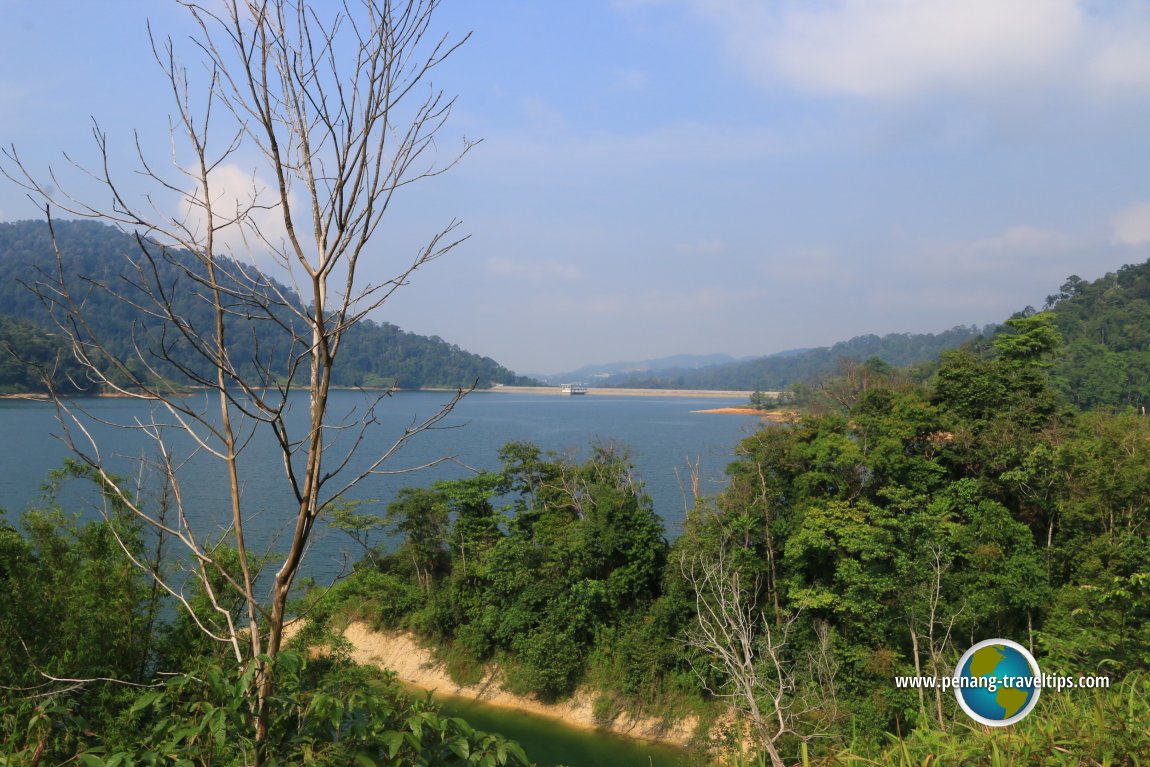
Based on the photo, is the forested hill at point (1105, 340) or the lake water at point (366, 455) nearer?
the lake water at point (366, 455)

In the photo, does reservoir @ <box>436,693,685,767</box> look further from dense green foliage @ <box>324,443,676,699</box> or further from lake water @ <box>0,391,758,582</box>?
lake water @ <box>0,391,758,582</box>

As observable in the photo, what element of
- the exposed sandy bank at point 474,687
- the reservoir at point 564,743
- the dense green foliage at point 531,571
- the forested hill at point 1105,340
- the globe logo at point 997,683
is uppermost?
the forested hill at point 1105,340

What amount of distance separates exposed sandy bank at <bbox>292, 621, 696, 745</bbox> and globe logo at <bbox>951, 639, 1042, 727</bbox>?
1080 cm

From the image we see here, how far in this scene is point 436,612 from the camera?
1473 centimetres

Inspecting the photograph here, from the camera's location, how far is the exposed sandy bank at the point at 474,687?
12.2 m

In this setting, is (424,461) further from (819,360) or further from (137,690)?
(819,360)

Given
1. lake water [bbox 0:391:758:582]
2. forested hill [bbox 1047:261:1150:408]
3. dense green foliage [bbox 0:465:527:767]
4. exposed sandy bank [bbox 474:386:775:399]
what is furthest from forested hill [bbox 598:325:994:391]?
dense green foliage [bbox 0:465:527:767]

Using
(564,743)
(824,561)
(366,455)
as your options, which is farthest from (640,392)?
(564,743)

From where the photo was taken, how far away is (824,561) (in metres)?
11.9

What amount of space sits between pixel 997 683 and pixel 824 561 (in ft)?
34.0

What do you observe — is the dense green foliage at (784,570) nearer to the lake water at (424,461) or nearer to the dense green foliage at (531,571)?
the dense green foliage at (531,571)

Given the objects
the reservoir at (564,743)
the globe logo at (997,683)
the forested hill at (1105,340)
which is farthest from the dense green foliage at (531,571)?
the forested hill at (1105,340)

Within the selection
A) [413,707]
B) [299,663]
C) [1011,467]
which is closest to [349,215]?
[299,663]

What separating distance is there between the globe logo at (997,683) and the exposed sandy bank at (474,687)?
1080 cm
